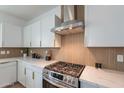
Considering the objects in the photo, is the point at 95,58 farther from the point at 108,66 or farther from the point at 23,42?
the point at 23,42

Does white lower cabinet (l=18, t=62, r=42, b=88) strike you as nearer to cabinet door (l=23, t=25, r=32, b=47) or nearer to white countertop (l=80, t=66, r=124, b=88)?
cabinet door (l=23, t=25, r=32, b=47)

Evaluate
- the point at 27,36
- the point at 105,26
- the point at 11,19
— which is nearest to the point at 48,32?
the point at 27,36

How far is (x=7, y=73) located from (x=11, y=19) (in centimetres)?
178

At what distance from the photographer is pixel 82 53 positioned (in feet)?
5.99

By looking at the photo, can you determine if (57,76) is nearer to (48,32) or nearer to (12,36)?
(48,32)

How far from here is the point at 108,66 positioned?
4.85 feet

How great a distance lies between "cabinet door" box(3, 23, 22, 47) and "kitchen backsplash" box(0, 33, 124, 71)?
1.35 metres

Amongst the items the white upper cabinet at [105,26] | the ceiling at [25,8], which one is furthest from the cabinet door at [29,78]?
the ceiling at [25,8]

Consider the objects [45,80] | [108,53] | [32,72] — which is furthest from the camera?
[32,72]

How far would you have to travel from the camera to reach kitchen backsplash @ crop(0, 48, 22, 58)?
9.21 ft

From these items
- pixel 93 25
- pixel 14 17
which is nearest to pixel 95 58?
pixel 93 25

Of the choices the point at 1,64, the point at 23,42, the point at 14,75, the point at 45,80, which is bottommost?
the point at 14,75

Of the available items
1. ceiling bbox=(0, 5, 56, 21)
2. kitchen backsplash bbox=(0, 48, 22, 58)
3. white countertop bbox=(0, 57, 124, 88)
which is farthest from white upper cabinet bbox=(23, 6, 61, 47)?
white countertop bbox=(0, 57, 124, 88)
